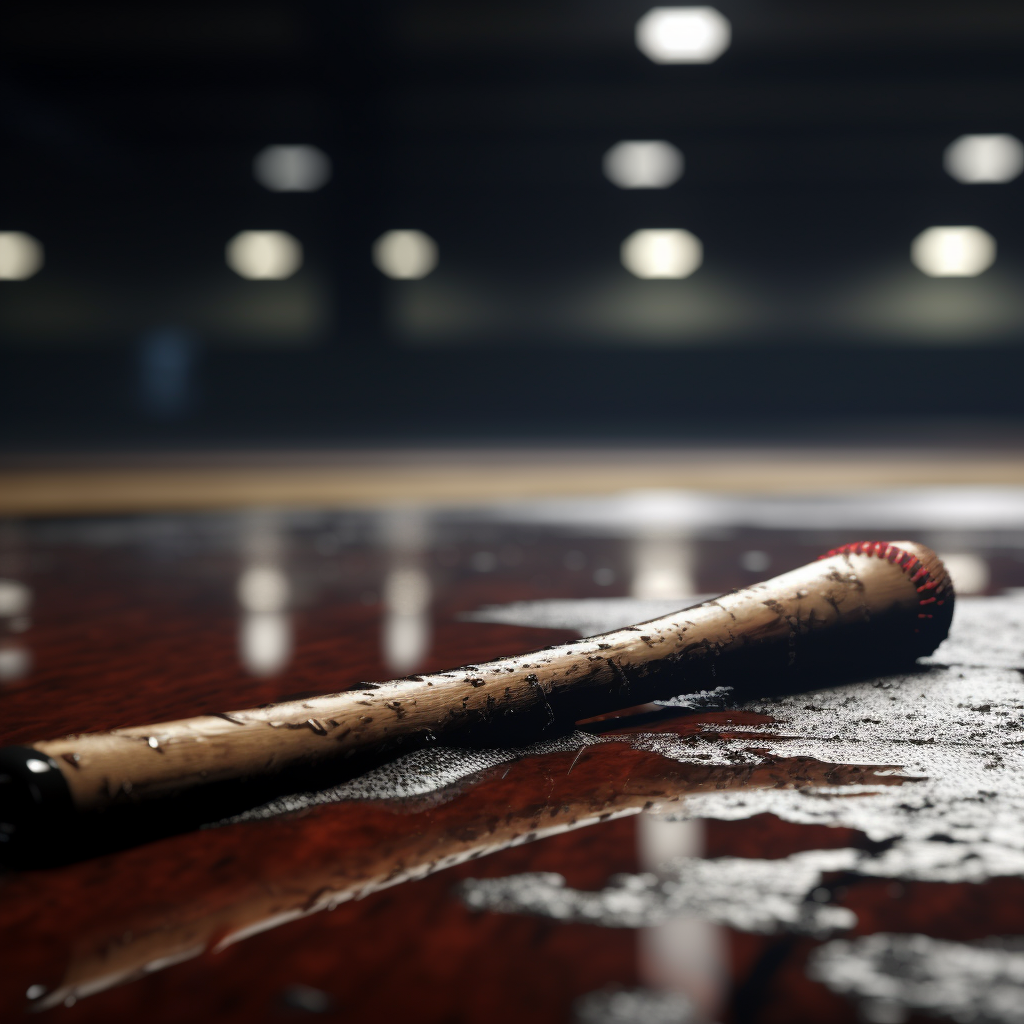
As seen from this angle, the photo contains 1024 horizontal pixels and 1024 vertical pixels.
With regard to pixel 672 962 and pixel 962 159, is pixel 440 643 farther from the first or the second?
pixel 962 159

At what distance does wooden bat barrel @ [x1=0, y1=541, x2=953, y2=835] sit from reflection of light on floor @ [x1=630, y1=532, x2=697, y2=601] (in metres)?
0.52

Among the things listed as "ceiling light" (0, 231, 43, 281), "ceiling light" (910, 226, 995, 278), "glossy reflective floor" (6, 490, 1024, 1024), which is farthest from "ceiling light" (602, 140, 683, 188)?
"glossy reflective floor" (6, 490, 1024, 1024)

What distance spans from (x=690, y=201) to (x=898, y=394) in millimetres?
2344

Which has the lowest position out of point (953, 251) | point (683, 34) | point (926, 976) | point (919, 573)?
point (926, 976)

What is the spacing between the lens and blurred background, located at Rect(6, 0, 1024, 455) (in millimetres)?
7566

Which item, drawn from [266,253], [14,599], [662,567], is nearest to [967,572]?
[662,567]

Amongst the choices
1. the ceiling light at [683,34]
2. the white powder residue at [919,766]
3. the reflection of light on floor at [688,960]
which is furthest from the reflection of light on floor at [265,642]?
the ceiling light at [683,34]

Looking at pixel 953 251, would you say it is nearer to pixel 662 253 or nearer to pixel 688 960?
pixel 662 253

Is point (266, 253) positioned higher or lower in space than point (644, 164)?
lower

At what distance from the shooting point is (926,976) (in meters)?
0.39

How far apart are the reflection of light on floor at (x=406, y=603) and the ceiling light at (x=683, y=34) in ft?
17.3

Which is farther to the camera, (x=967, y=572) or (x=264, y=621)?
(x=967, y=572)

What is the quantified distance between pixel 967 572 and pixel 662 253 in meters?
7.06

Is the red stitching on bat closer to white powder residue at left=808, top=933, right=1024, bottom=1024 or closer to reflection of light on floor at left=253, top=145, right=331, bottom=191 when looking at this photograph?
white powder residue at left=808, top=933, right=1024, bottom=1024
